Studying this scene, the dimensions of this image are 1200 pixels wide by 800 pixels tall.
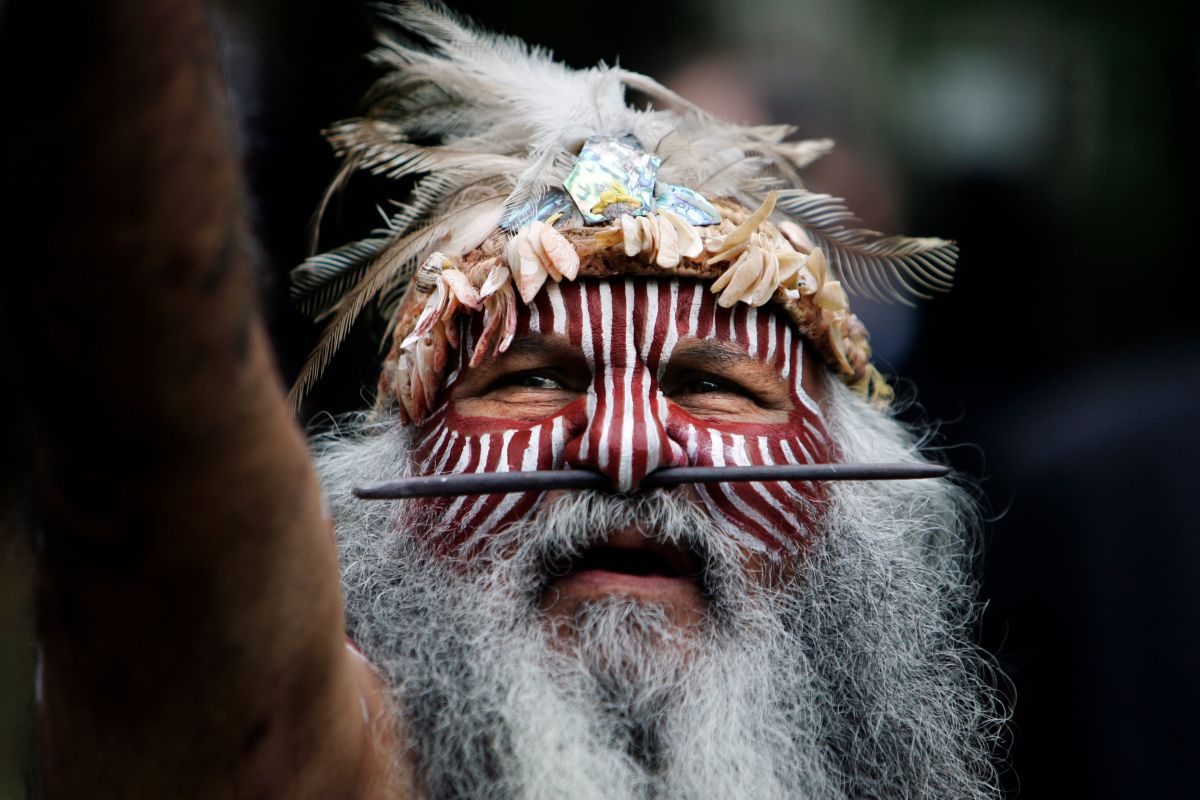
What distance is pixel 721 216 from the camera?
209cm

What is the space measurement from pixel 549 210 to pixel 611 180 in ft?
0.41

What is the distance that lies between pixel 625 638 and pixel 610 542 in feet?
0.53

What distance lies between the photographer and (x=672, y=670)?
1.79m

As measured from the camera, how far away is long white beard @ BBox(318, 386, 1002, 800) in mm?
1744

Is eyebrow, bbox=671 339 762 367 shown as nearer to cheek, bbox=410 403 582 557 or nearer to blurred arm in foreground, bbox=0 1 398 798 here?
cheek, bbox=410 403 582 557

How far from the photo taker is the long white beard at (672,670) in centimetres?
174

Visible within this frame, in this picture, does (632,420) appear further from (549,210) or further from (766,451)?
(549,210)

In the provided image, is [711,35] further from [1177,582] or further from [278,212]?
[1177,582]

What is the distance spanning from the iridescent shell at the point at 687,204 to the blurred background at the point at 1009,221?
87 cm

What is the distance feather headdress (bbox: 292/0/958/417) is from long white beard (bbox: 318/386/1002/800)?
11.0 inches

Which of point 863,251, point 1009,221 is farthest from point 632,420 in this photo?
point 1009,221

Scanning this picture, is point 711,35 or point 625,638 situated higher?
point 711,35

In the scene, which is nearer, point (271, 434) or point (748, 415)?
point (271, 434)

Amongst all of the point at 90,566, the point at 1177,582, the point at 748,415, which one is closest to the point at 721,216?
the point at 748,415
